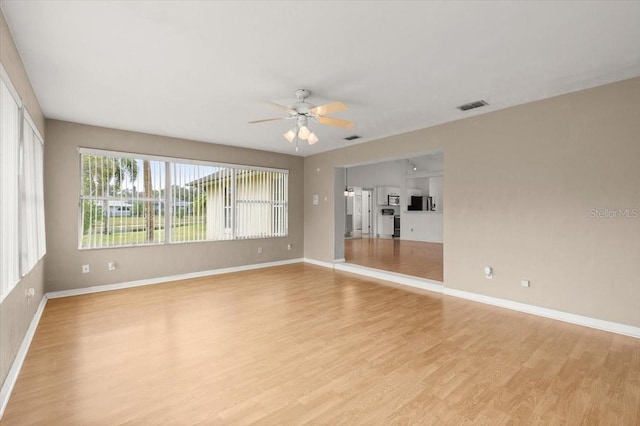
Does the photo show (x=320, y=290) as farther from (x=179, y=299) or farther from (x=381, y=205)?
(x=381, y=205)

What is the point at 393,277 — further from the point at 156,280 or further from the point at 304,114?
the point at 156,280

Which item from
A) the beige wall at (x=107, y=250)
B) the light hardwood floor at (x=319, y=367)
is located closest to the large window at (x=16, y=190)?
the light hardwood floor at (x=319, y=367)

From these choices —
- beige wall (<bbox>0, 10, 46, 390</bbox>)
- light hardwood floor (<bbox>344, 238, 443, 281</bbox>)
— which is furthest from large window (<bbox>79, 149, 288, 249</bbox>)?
light hardwood floor (<bbox>344, 238, 443, 281</bbox>)

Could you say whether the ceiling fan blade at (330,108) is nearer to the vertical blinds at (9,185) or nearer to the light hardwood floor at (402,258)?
the vertical blinds at (9,185)

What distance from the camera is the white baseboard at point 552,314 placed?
126 inches

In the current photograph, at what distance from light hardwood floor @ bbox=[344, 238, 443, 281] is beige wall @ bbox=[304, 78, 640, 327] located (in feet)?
4.29

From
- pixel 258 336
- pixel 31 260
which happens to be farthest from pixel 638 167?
pixel 31 260

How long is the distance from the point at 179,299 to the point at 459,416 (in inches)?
154

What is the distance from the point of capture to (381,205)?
12.2m

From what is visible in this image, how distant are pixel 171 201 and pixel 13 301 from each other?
3340 millimetres

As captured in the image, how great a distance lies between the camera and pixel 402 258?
24.4ft

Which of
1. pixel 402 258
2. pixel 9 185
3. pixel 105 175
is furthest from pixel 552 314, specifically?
pixel 105 175

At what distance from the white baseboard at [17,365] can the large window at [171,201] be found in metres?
1.75

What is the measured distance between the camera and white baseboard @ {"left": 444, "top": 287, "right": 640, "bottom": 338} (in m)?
3.19
